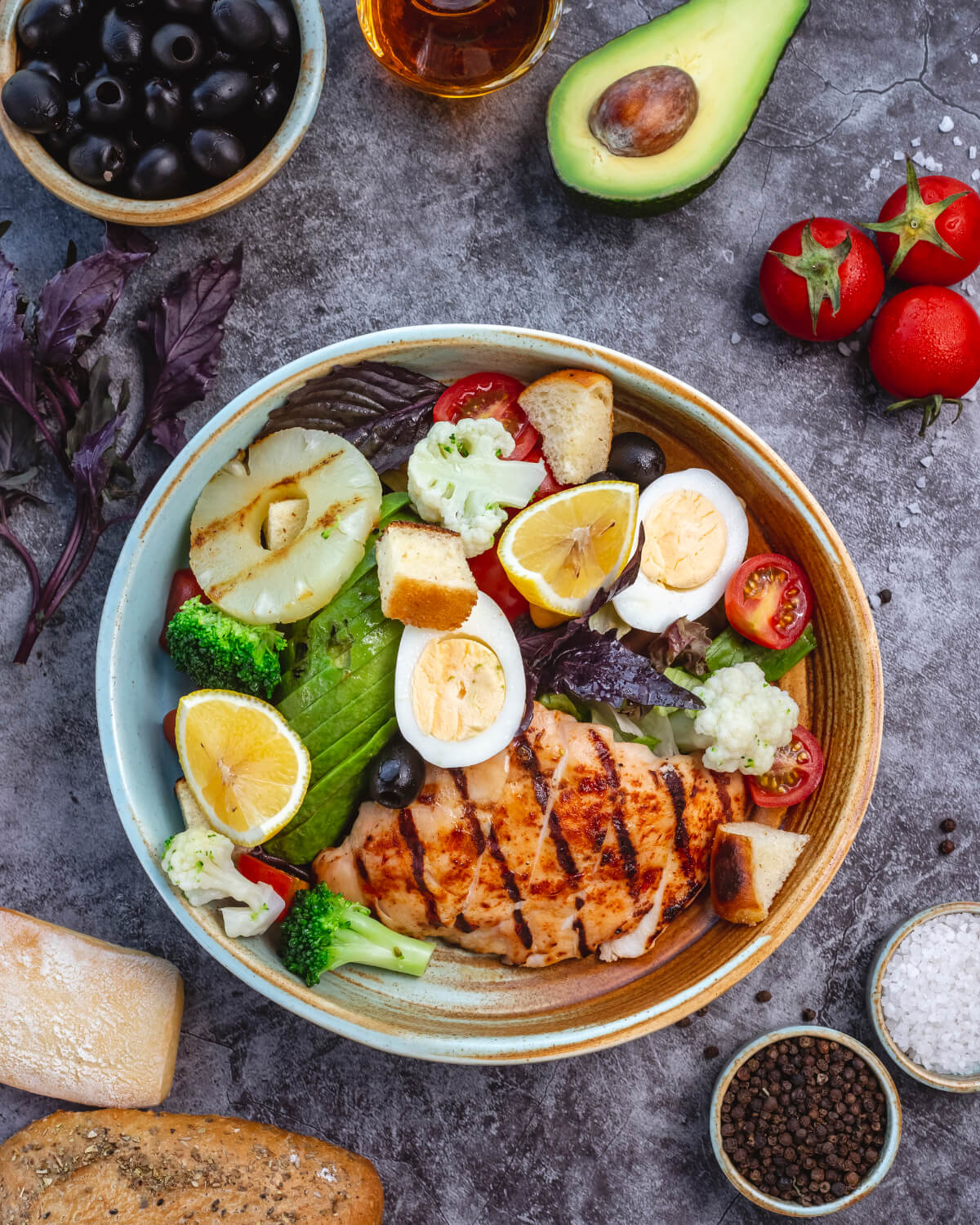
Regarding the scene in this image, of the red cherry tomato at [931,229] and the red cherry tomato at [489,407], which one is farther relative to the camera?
the red cherry tomato at [931,229]

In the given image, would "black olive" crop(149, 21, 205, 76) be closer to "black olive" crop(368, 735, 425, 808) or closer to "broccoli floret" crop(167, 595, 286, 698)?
"broccoli floret" crop(167, 595, 286, 698)

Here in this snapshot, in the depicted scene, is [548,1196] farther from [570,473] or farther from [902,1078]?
[570,473]

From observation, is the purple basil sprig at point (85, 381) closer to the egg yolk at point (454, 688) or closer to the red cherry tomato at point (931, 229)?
the egg yolk at point (454, 688)

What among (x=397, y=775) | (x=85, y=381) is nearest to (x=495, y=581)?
(x=397, y=775)

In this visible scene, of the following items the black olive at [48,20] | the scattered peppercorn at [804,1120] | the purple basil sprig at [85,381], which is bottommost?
the scattered peppercorn at [804,1120]

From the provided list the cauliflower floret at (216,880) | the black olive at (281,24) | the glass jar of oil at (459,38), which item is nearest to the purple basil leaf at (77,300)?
the black olive at (281,24)

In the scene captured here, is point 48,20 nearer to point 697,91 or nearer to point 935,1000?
point 697,91

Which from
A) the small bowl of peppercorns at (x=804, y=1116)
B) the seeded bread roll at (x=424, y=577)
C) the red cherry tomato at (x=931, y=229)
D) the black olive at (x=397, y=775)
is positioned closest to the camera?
the seeded bread roll at (x=424, y=577)

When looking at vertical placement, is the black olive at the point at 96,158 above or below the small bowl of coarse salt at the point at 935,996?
above
